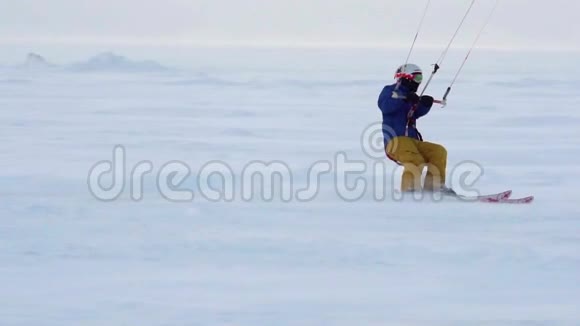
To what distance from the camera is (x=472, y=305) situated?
4.66 m

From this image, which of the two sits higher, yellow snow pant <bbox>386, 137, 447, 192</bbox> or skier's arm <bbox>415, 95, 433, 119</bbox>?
skier's arm <bbox>415, 95, 433, 119</bbox>

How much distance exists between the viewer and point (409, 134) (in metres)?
7.54

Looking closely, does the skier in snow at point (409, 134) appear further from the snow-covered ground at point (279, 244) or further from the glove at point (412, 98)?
the snow-covered ground at point (279, 244)

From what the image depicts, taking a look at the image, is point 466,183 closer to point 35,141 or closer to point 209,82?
point 35,141

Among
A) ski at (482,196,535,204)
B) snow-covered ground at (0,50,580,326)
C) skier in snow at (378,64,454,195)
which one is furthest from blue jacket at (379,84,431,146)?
ski at (482,196,535,204)

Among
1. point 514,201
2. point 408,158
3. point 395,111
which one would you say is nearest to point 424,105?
point 395,111

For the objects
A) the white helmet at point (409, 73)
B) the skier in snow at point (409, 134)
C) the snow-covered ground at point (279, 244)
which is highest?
the white helmet at point (409, 73)

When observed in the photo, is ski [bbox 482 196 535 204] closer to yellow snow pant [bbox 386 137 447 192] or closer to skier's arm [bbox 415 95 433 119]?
yellow snow pant [bbox 386 137 447 192]

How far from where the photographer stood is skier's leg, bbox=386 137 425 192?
744 cm

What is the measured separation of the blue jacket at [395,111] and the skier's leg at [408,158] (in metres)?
0.06

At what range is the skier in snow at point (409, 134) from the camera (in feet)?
24.1

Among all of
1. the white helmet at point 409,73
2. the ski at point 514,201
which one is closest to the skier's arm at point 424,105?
the white helmet at point 409,73

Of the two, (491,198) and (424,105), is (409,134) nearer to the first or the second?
(424,105)

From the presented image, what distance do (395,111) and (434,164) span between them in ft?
1.59
